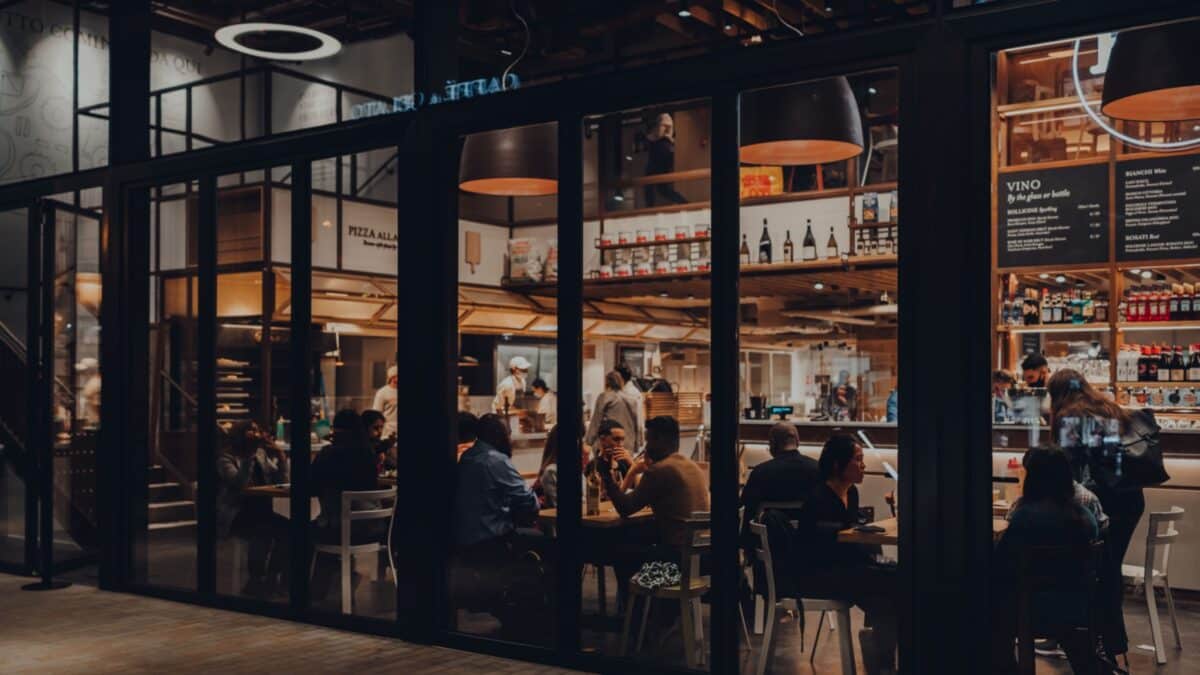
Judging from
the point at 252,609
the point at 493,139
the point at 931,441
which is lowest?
the point at 252,609

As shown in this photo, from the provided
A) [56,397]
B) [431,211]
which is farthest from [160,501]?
[431,211]

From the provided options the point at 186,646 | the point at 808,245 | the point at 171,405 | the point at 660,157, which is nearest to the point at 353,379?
the point at 171,405

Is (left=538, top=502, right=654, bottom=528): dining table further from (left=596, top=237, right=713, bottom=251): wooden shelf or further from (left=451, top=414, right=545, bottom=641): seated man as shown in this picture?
(left=596, top=237, right=713, bottom=251): wooden shelf

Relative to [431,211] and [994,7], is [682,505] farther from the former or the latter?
[994,7]

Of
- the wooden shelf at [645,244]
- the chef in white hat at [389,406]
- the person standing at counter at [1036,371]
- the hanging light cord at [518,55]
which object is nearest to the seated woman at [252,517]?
the chef in white hat at [389,406]

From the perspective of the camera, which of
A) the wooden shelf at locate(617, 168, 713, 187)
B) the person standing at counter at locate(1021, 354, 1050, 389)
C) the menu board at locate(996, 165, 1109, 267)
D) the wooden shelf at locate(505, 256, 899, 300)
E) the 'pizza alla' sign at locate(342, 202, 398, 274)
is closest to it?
the person standing at counter at locate(1021, 354, 1050, 389)

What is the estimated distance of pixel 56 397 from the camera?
920cm

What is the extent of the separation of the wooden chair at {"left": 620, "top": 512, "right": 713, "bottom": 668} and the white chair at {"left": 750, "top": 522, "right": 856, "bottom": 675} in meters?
0.28

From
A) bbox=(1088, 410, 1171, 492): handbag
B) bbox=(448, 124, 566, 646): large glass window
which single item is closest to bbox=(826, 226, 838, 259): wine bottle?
bbox=(1088, 410, 1171, 492): handbag

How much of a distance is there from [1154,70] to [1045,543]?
245 centimetres

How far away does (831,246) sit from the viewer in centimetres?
1133

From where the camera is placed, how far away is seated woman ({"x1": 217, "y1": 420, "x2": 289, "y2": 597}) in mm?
7879

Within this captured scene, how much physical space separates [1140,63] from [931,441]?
95.8 inches

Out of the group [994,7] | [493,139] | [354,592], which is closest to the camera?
[994,7]
